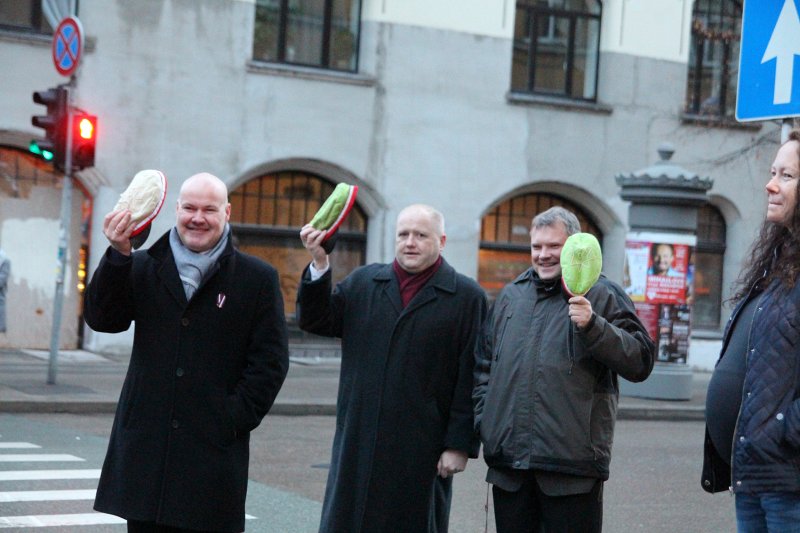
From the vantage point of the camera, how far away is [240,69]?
19.8 m

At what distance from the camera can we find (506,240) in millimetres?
22578

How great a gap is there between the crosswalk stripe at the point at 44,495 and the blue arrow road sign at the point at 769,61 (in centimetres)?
529

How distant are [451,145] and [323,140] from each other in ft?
7.67

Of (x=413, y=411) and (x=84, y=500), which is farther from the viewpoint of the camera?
(x=84, y=500)

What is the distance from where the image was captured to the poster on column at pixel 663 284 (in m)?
17.5

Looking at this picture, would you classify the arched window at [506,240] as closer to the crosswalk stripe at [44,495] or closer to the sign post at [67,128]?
the sign post at [67,128]

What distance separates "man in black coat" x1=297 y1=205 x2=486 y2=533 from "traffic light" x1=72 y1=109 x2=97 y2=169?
922 cm

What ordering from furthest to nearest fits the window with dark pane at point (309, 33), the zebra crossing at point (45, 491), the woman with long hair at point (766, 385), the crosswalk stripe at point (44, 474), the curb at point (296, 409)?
1. the window with dark pane at point (309, 33)
2. the curb at point (296, 409)
3. the crosswalk stripe at point (44, 474)
4. the zebra crossing at point (45, 491)
5. the woman with long hair at point (766, 385)

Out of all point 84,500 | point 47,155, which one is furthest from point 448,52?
point 84,500

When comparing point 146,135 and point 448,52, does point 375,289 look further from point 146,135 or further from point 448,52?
point 448,52

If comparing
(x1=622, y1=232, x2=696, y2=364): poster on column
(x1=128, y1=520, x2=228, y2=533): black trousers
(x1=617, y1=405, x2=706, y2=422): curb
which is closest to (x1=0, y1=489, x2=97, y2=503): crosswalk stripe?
(x1=128, y1=520, x2=228, y2=533): black trousers

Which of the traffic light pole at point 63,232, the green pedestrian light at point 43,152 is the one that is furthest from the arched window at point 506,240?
the green pedestrian light at point 43,152

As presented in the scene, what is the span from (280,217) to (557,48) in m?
6.00

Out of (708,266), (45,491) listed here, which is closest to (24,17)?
(45,491)
